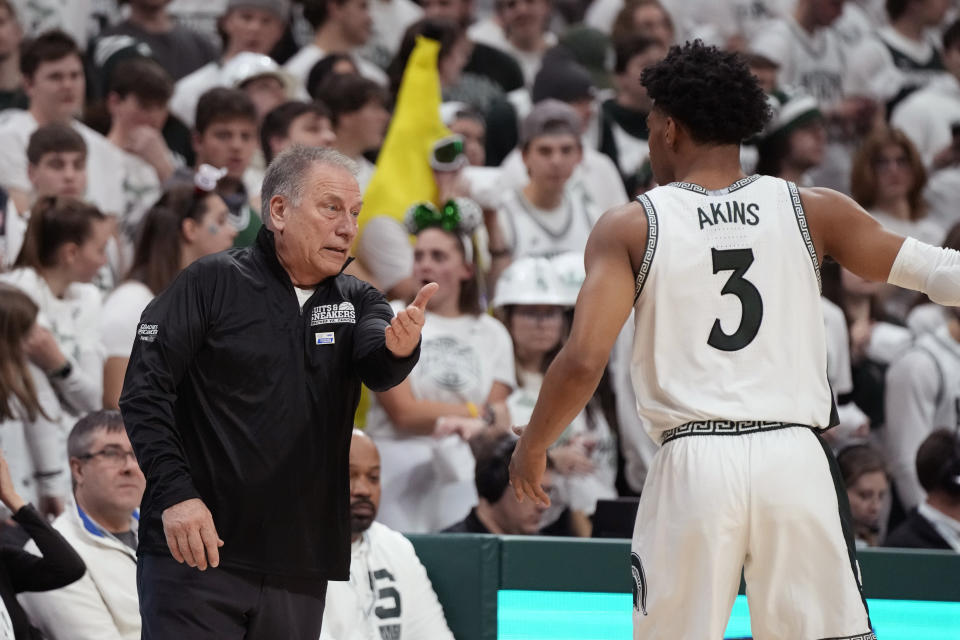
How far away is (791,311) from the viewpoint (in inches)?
159

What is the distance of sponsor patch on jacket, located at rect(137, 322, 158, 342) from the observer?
3961 mm

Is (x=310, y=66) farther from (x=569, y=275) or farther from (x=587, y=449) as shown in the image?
(x=587, y=449)

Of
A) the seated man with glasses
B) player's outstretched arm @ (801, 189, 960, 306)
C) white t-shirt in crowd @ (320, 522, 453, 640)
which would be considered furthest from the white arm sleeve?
the seated man with glasses

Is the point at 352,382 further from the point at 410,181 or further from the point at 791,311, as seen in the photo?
the point at 410,181

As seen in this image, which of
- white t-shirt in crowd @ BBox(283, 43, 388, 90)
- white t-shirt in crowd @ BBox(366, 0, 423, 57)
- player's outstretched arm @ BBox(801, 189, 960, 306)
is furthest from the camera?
white t-shirt in crowd @ BBox(366, 0, 423, 57)

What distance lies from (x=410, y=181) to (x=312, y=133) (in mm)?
609

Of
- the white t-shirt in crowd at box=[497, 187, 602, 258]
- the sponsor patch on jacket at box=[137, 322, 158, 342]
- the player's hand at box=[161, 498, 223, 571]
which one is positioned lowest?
the player's hand at box=[161, 498, 223, 571]

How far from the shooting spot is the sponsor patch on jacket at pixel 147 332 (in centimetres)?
396

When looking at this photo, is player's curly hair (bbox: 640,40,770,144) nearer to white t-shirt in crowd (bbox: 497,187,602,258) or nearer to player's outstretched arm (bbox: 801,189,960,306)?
player's outstretched arm (bbox: 801,189,960,306)

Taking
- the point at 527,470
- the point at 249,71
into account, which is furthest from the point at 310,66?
the point at 527,470

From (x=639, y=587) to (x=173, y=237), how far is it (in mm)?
3766

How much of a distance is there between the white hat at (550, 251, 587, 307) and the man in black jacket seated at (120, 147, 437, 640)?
139 inches

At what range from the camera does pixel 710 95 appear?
4.13 m

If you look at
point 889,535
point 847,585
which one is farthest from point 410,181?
point 847,585
